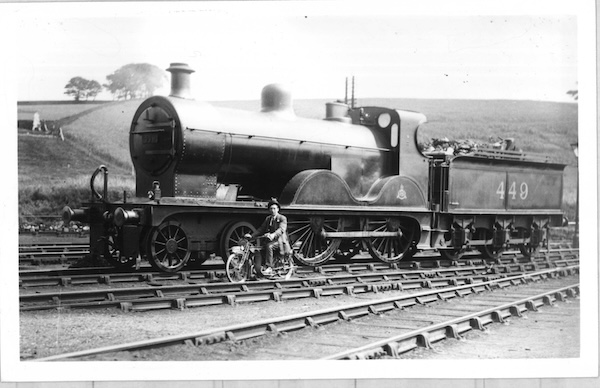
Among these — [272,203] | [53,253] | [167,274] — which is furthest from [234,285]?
[53,253]

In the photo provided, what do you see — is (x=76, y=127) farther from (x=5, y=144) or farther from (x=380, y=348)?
(x=380, y=348)

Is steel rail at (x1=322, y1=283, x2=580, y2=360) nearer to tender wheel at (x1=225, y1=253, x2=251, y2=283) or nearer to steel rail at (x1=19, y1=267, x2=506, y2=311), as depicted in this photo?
steel rail at (x1=19, y1=267, x2=506, y2=311)

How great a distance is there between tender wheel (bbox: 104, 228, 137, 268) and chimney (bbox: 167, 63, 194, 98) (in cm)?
187

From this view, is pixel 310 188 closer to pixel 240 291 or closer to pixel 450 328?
pixel 240 291

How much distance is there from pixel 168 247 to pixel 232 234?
938mm

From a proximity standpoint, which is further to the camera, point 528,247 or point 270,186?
point 528,247

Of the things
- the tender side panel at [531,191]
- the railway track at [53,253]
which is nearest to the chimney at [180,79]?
the railway track at [53,253]

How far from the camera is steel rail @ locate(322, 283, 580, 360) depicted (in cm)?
635

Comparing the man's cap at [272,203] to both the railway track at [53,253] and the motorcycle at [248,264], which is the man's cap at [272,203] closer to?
the motorcycle at [248,264]

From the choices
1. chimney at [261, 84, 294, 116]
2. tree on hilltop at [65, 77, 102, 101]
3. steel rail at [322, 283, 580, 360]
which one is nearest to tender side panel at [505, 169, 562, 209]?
steel rail at [322, 283, 580, 360]

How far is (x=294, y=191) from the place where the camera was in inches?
370

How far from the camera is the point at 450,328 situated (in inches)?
274

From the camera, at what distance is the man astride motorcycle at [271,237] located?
8.33m

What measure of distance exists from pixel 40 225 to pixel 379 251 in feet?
16.0
